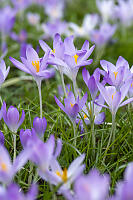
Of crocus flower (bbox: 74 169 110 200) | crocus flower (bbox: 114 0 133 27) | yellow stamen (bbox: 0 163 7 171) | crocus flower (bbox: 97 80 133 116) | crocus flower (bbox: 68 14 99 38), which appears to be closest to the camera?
crocus flower (bbox: 74 169 110 200)

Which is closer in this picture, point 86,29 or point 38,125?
point 38,125

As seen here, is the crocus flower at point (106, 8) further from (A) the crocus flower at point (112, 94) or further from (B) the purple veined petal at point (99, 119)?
(A) the crocus flower at point (112, 94)

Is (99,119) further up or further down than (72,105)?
further down

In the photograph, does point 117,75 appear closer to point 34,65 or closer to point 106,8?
point 34,65

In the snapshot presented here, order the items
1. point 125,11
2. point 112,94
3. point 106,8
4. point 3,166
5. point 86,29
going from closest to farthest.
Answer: point 3,166, point 112,94, point 86,29, point 125,11, point 106,8

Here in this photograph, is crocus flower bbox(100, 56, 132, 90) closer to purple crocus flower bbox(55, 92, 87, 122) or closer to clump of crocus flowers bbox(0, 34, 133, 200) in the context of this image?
clump of crocus flowers bbox(0, 34, 133, 200)

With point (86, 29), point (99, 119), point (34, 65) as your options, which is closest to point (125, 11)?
point (86, 29)

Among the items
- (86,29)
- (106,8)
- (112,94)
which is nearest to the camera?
(112,94)

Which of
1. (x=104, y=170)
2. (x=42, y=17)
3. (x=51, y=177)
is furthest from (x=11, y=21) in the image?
(x=51, y=177)

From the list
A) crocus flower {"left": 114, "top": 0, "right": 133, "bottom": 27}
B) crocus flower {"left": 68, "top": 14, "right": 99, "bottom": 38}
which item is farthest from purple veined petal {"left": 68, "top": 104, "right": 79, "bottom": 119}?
crocus flower {"left": 114, "top": 0, "right": 133, "bottom": 27}

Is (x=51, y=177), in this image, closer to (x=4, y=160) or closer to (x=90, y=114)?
(x=4, y=160)

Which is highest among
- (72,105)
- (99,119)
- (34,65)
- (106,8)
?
(106,8)

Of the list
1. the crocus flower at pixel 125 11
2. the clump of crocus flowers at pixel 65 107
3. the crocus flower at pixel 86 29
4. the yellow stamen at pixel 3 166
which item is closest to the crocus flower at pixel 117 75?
the clump of crocus flowers at pixel 65 107
